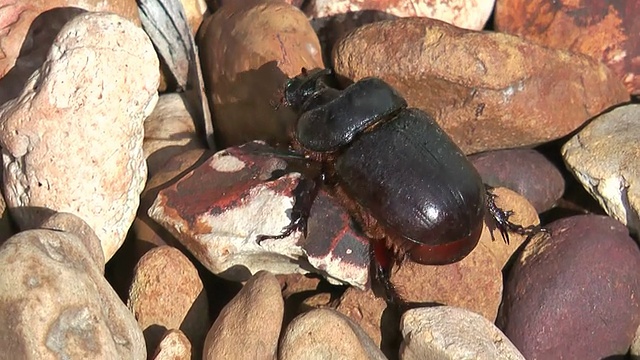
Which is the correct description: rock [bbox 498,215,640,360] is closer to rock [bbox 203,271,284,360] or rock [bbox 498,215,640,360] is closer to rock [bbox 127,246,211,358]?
rock [bbox 203,271,284,360]

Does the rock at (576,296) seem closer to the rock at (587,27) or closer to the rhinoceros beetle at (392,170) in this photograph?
the rhinoceros beetle at (392,170)

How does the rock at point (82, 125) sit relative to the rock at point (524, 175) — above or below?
above

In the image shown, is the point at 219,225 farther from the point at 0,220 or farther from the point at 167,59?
the point at 167,59

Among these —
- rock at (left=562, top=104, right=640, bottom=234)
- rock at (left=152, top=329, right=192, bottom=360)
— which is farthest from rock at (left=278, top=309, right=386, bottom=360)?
rock at (left=562, top=104, right=640, bottom=234)

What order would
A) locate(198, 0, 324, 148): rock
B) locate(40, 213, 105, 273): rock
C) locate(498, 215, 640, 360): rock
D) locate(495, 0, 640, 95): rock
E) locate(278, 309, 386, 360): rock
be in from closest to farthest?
locate(278, 309, 386, 360): rock
locate(40, 213, 105, 273): rock
locate(498, 215, 640, 360): rock
locate(198, 0, 324, 148): rock
locate(495, 0, 640, 95): rock

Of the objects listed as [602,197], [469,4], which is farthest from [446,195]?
[469,4]

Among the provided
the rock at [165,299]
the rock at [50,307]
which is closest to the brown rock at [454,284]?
the rock at [165,299]
